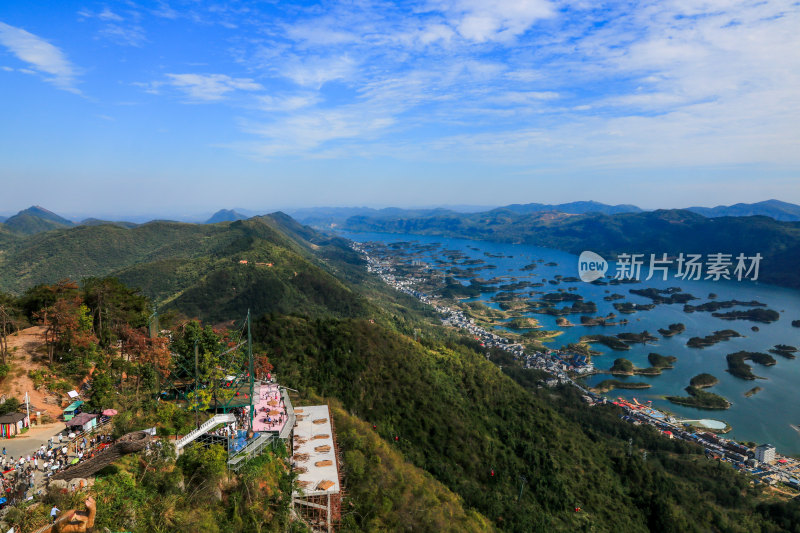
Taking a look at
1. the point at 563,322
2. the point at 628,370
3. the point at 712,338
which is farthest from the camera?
the point at 563,322

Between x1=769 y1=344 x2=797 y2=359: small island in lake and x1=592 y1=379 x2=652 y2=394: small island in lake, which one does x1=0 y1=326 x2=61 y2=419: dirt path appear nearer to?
x1=592 y1=379 x2=652 y2=394: small island in lake

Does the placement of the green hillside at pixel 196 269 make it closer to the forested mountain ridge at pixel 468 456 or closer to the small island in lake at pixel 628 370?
the forested mountain ridge at pixel 468 456

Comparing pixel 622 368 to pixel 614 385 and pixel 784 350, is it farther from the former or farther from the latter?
pixel 784 350

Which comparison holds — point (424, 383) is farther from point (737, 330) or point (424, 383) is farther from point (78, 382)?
point (737, 330)

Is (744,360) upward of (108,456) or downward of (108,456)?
downward

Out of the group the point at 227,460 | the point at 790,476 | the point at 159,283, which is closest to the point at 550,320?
the point at 790,476

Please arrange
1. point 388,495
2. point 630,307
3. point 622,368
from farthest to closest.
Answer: point 630,307
point 622,368
point 388,495

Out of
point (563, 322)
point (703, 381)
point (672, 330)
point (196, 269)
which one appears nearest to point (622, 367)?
point (703, 381)
